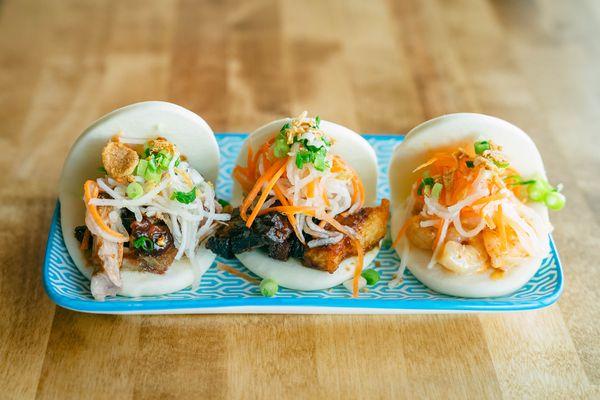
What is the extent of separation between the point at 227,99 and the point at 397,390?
3258 millimetres

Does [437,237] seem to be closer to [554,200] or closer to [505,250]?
[505,250]

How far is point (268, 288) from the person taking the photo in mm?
3881

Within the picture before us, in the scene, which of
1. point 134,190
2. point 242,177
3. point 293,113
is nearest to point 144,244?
point 134,190

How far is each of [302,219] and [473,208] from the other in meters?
1.06

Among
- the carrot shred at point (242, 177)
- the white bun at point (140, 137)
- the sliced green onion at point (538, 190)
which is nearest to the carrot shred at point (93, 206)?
the white bun at point (140, 137)

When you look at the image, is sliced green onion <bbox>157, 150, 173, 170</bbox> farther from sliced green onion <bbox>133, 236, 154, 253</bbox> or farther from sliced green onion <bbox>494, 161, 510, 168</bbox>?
sliced green onion <bbox>494, 161, 510, 168</bbox>

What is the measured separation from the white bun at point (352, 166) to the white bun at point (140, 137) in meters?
0.29

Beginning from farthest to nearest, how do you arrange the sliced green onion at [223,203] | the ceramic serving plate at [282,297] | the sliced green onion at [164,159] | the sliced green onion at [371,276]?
1. the sliced green onion at [223,203]
2. the sliced green onion at [371,276]
3. the sliced green onion at [164,159]
4. the ceramic serving plate at [282,297]

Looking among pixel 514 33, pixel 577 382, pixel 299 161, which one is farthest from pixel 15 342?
pixel 514 33

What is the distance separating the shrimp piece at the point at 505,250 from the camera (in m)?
3.98

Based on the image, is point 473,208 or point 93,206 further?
point 473,208

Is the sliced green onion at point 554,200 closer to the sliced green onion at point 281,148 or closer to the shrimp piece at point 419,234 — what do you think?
the shrimp piece at point 419,234

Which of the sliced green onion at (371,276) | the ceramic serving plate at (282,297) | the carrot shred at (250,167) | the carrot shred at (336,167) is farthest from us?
the carrot shred at (250,167)

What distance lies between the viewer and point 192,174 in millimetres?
4188
